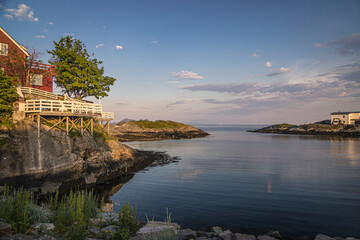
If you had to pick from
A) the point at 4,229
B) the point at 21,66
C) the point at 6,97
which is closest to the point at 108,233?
the point at 4,229

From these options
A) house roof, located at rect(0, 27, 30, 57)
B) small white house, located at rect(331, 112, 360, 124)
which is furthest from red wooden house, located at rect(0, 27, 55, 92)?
small white house, located at rect(331, 112, 360, 124)

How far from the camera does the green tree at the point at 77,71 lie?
33344 mm

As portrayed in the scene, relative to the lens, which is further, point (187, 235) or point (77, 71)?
point (77, 71)

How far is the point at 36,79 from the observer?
32.9 meters

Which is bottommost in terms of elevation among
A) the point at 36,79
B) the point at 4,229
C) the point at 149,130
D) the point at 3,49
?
the point at 4,229

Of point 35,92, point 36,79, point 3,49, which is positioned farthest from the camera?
point 36,79

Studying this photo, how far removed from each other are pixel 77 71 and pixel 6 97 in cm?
1495

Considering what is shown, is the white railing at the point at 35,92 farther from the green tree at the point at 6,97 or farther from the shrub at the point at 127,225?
the shrub at the point at 127,225

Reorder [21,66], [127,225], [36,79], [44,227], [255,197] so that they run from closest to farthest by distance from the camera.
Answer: [44,227], [127,225], [255,197], [21,66], [36,79]

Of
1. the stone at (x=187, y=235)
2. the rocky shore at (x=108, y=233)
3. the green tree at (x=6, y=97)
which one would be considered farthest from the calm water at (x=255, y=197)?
the green tree at (x=6, y=97)

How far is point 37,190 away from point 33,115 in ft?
27.1

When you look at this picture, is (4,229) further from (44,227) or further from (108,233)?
(108,233)

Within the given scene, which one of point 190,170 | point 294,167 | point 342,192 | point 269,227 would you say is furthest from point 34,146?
point 294,167

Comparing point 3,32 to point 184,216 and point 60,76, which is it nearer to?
point 60,76
